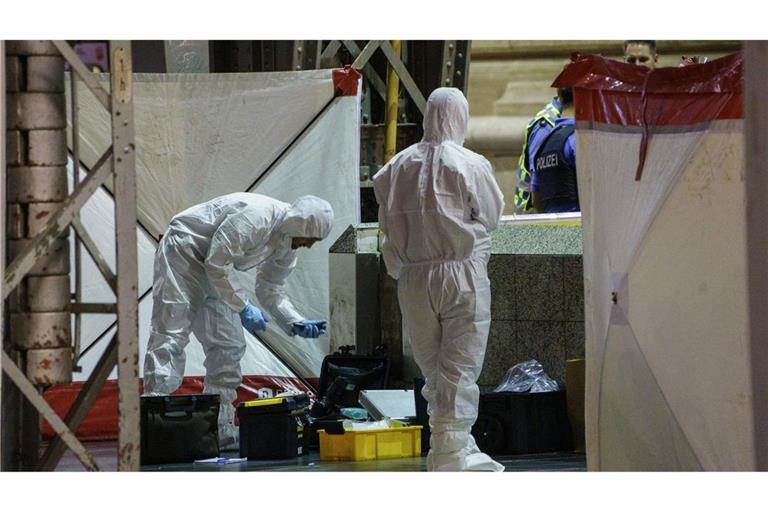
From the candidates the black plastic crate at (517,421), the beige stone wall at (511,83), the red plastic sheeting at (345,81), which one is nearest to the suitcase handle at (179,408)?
the black plastic crate at (517,421)

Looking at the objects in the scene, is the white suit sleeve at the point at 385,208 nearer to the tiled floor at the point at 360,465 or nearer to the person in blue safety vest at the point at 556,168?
the tiled floor at the point at 360,465

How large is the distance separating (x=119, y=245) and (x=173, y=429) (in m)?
3.25

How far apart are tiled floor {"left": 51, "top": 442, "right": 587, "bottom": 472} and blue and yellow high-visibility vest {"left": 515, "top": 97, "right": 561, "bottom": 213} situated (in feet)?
7.97

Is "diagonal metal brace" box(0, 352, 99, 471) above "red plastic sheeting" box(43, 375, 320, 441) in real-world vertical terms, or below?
above

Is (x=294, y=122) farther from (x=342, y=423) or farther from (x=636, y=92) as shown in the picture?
(x=636, y=92)

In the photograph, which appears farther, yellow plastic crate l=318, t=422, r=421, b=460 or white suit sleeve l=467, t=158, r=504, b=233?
yellow plastic crate l=318, t=422, r=421, b=460

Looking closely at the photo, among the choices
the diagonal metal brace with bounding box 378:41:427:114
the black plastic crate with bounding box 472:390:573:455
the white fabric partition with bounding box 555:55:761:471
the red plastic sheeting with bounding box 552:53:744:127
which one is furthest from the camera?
the diagonal metal brace with bounding box 378:41:427:114

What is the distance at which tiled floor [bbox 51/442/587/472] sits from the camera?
8.14 m

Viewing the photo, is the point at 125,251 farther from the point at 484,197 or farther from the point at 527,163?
the point at 527,163

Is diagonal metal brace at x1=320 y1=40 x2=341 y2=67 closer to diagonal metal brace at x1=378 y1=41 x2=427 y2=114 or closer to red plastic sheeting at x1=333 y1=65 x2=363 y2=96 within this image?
diagonal metal brace at x1=378 y1=41 x2=427 y2=114

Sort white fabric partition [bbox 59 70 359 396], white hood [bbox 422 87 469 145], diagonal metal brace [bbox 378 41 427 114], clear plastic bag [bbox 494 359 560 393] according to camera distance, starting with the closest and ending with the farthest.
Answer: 1. white hood [bbox 422 87 469 145]
2. clear plastic bag [bbox 494 359 560 393]
3. white fabric partition [bbox 59 70 359 396]
4. diagonal metal brace [bbox 378 41 427 114]

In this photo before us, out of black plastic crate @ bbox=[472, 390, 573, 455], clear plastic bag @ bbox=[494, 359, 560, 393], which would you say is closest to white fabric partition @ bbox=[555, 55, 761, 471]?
black plastic crate @ bbox=[472, 390, 573, 455]

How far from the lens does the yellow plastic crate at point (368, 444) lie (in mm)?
8625

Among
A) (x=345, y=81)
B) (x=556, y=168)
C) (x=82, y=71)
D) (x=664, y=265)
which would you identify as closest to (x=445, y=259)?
(x=664, y=265)
